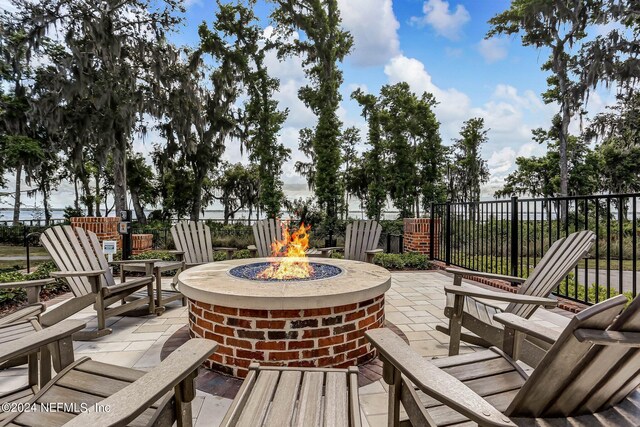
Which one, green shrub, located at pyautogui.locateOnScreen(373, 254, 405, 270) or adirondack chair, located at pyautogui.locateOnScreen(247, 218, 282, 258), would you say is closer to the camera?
adirondack chair, located at pyautogui.locateOnScreen(247, 218, 282, 258)

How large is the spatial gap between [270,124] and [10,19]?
7845 mm

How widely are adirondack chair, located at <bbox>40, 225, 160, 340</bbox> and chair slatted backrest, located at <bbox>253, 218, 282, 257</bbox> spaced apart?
1.75m

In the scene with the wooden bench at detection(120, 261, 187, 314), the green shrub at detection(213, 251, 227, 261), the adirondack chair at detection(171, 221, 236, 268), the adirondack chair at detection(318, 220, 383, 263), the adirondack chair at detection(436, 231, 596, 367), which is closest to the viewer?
the adirondack chair at detection(436, 231, 596, 367)

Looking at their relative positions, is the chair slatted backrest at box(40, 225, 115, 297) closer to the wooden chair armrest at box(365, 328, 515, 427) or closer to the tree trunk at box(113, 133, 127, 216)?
the wooden chair armrest at box(365, 328, 515, 427)

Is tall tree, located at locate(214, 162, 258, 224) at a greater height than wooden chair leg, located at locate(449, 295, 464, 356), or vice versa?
tall tree, located at locate(214, 162, 258, 224)

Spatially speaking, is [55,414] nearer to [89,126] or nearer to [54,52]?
[89,126]

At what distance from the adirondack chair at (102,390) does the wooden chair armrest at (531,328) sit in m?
1.34

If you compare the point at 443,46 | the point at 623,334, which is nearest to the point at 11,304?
the point at 623,334

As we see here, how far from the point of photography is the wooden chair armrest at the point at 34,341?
4.08 ft

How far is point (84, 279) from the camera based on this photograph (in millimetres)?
3273

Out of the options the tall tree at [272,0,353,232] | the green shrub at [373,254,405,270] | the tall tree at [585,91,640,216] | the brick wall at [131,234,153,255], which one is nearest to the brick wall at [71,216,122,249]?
the brick wall at [131,234,153,255]

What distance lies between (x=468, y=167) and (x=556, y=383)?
26.3 m

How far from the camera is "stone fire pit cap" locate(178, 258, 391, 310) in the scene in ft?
7.09

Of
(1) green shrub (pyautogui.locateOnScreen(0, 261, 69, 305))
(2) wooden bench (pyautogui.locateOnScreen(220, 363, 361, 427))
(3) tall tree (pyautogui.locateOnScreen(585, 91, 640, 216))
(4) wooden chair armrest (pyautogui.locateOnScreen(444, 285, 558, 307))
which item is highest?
(3) tall tree (pyautogui.locateOnScreen(585, 91, 640, 216))
